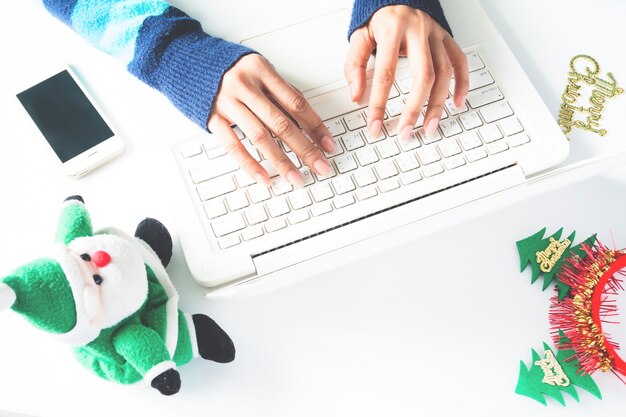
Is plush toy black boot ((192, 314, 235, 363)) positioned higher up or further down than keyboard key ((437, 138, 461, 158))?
further down

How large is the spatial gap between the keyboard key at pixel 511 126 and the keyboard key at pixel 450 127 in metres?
0.05

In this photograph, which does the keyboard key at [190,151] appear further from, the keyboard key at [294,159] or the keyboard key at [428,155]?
the keyboard key at [428,155]

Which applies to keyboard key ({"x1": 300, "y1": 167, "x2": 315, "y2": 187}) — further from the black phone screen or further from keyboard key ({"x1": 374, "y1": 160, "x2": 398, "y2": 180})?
the black phone screen

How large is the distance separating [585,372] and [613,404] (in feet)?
0.14

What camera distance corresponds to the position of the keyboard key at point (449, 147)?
0.58 meters

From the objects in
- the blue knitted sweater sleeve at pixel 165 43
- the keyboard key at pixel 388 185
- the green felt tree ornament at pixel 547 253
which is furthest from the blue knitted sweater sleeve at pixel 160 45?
the green felt tree ornament at pixel 547 253

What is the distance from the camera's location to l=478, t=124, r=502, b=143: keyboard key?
590 mm

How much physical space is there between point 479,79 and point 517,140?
9cm

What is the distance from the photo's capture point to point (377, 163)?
58cm

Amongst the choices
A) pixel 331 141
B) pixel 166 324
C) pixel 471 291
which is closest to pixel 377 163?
pixel 331 141

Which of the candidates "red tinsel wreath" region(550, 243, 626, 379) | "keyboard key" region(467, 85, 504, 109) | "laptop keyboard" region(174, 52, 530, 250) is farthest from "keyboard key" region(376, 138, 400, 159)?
"red tinsel wreath" region(550, 243, 626, 379)

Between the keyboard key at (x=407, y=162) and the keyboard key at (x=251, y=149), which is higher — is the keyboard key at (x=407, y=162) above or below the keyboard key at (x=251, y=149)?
below

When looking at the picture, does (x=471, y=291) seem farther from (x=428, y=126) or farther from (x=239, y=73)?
(x=239, y=73)

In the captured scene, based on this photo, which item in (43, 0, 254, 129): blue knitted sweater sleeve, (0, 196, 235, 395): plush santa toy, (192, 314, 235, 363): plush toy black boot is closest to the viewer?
(0, 196, 235, 395): plush santa toy
